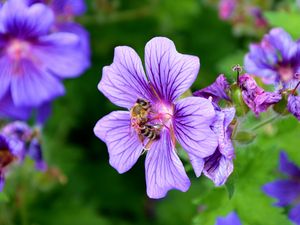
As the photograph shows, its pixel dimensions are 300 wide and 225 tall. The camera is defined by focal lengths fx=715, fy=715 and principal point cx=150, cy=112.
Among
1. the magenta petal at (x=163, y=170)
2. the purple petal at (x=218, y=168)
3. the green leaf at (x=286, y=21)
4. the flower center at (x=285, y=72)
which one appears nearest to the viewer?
the purple petal at (x=218, y=168)

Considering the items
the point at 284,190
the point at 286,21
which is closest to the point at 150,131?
the point at 286,21

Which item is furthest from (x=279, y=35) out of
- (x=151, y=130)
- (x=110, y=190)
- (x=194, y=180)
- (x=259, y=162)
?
(x=110, y=190)

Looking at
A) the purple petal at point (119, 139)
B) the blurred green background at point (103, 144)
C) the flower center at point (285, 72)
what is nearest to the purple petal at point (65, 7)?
the blurred green background at point (103, 144)

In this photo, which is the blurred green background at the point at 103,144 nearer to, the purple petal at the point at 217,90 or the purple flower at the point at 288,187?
the purple flower at the point at 288,187

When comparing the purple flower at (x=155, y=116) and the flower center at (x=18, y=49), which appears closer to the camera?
the purple flower at (x=155, y=116)

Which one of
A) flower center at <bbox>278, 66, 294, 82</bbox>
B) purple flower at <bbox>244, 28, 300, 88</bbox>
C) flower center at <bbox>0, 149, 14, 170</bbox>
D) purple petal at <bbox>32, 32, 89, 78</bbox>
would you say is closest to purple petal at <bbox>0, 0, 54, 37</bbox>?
purple petal at <bbox>32, 32, 89, 78</bbox>

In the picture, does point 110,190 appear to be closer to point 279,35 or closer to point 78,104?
point 78,104
